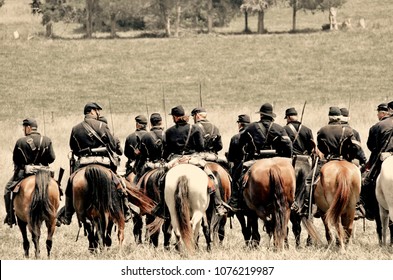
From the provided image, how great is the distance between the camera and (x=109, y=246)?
57.5 feet

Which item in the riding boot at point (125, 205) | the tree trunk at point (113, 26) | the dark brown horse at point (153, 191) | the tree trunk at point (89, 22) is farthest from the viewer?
the tree trunk at point (113, 26)

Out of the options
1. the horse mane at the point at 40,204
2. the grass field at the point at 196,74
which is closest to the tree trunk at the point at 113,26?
the grass field at the point at 196,74

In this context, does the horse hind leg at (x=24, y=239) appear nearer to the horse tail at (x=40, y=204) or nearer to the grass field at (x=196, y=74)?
the horse tail at (x=40, y=204)

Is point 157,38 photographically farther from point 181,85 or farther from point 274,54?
point 181,85

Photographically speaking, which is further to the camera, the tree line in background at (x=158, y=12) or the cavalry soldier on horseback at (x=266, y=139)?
the tree line in background at (x=158, y=12)

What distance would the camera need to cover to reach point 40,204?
17016 mm

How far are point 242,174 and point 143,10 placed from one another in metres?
69.6

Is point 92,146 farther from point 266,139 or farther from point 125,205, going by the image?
point 266,139

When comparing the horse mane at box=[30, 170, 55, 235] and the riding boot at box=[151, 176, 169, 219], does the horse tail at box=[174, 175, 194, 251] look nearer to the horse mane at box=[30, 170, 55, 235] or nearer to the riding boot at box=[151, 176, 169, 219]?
the riding boot at box=[151, 176, 169, 219]

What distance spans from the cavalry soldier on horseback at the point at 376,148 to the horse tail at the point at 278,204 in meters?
1.98

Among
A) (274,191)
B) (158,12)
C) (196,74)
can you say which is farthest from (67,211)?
(158,12)

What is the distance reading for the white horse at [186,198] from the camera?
52.2 feet
